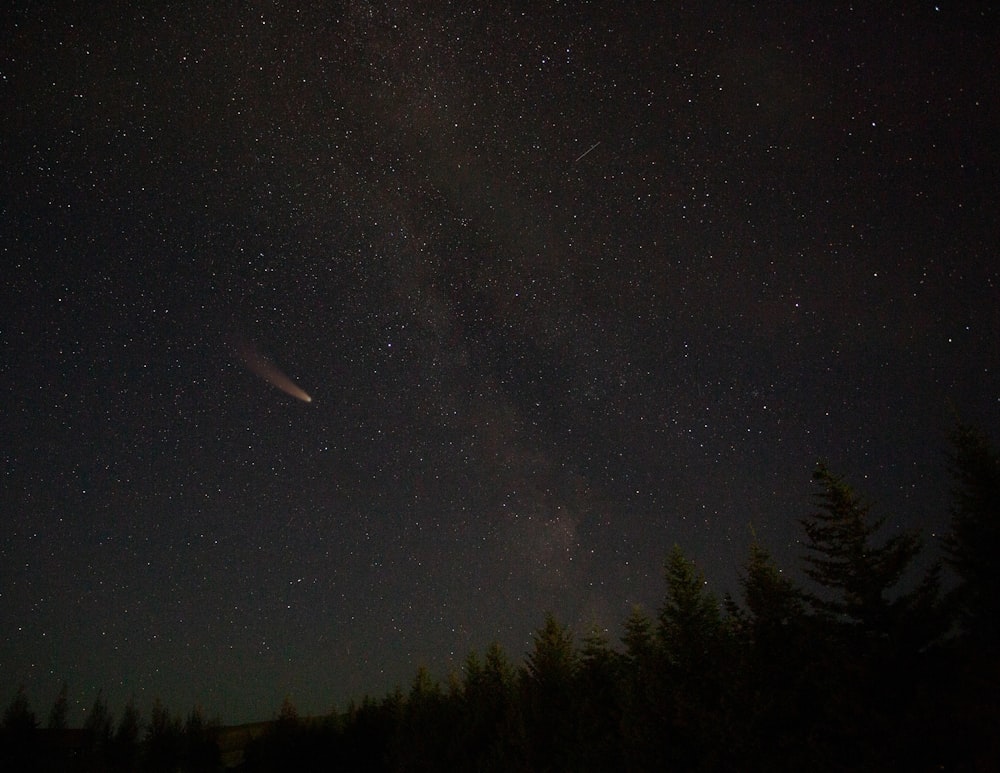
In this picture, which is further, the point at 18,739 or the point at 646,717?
the point at 18,739

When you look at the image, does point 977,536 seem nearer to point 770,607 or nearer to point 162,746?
point 770,607

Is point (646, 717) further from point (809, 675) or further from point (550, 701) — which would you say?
point (550, 701)

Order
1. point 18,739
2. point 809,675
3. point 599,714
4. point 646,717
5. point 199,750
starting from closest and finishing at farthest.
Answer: point 809,675
point 646,717
point 599,714
point 18,739
point 199,750

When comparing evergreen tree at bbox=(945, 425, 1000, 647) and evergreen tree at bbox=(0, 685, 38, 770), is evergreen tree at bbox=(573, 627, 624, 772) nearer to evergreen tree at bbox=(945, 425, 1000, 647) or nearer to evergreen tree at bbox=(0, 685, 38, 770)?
evergreen tree at bbox=(945, 425, 1000, 647)

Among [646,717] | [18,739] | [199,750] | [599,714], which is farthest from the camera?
[199,750]

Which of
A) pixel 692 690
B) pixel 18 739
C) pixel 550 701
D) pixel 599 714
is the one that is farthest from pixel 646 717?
pixel 18 739

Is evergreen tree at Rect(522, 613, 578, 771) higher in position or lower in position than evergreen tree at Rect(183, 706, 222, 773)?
lower

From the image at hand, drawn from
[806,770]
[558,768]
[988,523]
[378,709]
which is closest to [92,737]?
[378,709]

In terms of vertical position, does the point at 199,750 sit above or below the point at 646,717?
above

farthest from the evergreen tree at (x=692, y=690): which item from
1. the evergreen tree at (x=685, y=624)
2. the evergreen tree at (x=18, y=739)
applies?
the evergreen tree at (x=18, y=739)

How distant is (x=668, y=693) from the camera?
16812mm

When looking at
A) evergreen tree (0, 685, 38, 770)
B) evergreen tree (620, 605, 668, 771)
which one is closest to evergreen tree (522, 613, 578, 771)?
evergreen tree (620, 605, 668, 771)

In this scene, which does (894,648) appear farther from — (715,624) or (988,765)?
(715,624)

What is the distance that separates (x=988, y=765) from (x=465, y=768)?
24635 mm
